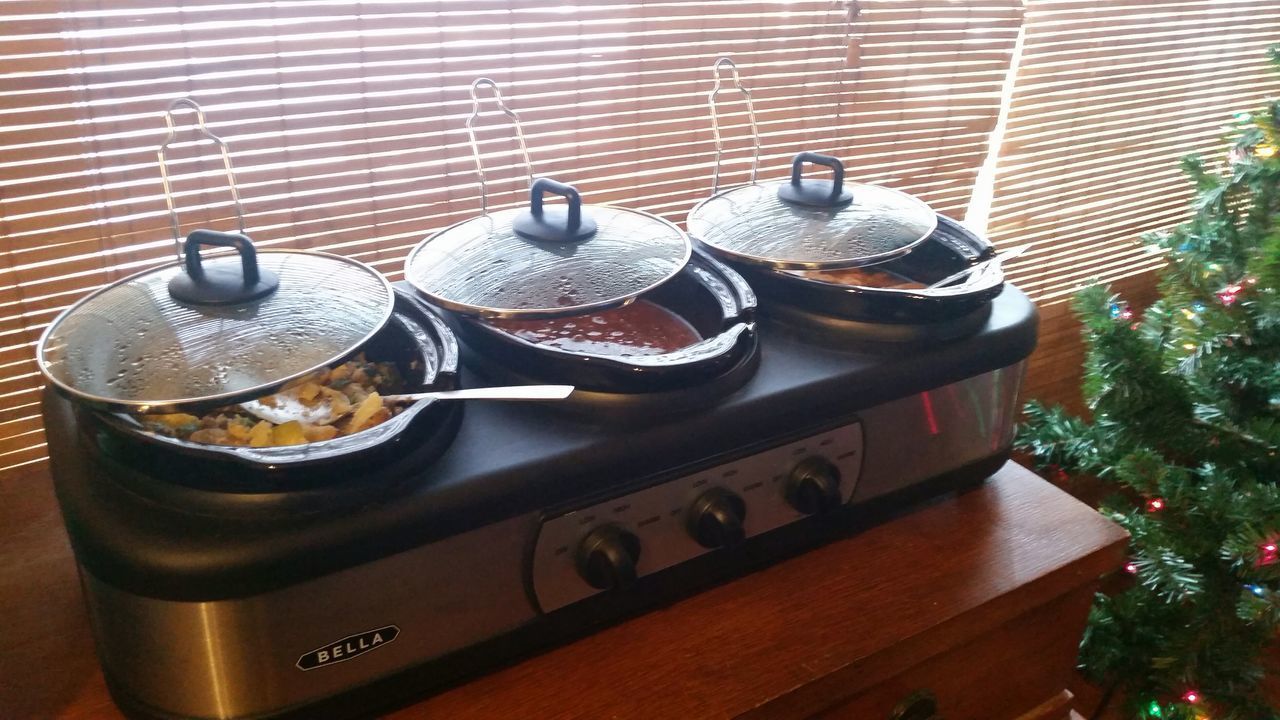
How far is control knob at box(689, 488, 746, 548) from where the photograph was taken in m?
0.72

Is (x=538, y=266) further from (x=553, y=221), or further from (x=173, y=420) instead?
(x=173, y=420)

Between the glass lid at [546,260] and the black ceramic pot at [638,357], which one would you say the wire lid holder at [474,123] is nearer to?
the glass lid at [546,260]

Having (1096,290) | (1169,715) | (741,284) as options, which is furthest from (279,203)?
(1169,715)

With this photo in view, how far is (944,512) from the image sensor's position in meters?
0.91

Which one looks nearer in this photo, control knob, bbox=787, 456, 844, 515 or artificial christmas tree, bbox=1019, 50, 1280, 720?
control knob, bbox=787, 456, 844, 515

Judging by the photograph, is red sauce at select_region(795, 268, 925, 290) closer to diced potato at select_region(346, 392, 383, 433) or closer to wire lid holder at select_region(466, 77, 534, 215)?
wire lid holder at select_region(466, 77, 534, 215)

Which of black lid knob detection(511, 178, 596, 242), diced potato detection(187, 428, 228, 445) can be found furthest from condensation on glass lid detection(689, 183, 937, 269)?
diced potato detection(187, 428, 228, 445)

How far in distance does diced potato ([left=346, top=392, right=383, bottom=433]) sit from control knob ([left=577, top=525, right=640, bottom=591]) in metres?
0.18

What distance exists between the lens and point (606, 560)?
0.68 metres

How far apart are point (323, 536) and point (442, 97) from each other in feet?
1.89

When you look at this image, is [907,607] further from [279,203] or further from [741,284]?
[279,203]

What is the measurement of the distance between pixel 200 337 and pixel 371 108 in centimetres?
41

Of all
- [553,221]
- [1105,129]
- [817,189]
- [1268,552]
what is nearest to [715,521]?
[553,221]

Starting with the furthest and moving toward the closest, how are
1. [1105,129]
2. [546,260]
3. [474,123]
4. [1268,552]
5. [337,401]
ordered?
1. [1105,129]
2. [1268,552]
3. [474,123]
4. [546,260]
5. [337,401]
